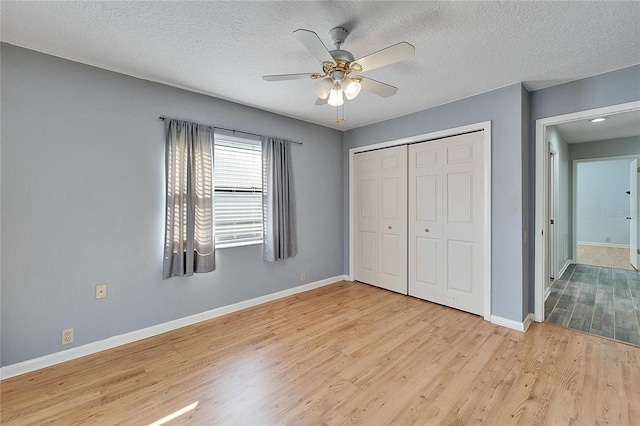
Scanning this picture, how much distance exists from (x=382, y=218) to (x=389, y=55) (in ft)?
9.03

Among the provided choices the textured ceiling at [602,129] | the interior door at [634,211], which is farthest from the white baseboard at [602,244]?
the textured ceiling at [602,129]

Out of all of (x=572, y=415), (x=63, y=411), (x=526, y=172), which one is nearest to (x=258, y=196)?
(x=63, y=411)

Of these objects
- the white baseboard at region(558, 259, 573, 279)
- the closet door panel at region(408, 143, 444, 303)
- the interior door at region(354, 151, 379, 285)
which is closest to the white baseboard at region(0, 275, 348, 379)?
the interior door at region(354, 151, 379, 285)

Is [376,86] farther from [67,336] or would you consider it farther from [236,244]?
[67,336]

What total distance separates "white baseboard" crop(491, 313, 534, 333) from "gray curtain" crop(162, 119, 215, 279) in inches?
125

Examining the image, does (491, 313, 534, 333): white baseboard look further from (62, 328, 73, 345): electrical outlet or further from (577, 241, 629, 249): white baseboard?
(577, 241, 629, 249): white baseboard

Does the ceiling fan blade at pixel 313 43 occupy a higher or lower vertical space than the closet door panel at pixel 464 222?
higher

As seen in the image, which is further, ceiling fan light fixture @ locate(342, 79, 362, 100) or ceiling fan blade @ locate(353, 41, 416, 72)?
ceiling fan light fixture @ locate(342, 79, 362, 100)

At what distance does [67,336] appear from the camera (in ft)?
7.67

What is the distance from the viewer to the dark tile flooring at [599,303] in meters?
2.84

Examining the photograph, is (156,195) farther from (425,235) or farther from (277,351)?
(425,235)

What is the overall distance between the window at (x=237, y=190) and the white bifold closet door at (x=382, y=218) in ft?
5.73

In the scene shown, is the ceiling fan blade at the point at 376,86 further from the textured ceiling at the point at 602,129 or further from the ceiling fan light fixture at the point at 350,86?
the textured ceiling at the point at 602,129

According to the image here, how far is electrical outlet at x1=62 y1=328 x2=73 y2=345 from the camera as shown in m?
2.32
